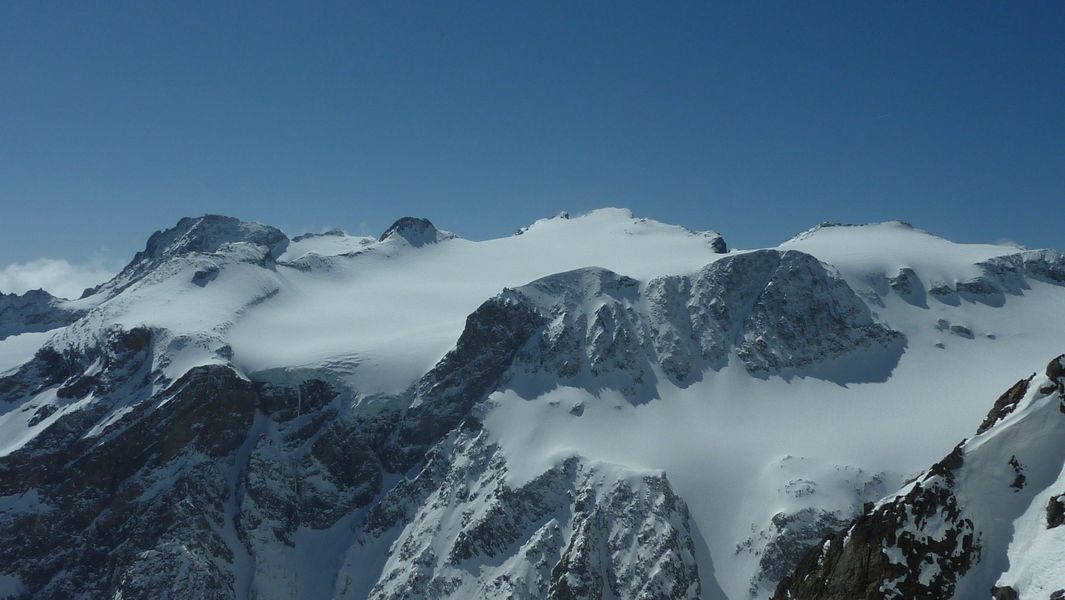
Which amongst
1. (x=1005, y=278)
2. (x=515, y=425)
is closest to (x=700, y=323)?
(x=515, y=425)

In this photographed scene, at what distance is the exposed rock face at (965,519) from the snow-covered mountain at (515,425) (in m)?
40.8

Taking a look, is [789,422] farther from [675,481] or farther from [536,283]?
[536,283]

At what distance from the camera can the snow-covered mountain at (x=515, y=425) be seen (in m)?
94.8

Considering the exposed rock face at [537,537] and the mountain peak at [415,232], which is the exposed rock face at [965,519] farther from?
the mountain peak at [415,232]

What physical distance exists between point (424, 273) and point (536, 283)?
1833 inches

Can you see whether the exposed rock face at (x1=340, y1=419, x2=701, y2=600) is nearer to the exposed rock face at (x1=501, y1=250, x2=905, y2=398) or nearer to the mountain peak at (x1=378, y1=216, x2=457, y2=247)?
the exposed rock face at (x1=501, y1=250, x2=905, y2=398)

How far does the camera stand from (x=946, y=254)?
→ 145875 millimetres

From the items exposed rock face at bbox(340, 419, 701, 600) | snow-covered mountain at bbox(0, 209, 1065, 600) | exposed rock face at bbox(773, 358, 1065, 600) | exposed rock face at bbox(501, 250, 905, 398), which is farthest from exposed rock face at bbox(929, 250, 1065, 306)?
exposed rock face at bbox(773, 358, 1065, 600)

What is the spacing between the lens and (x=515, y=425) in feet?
363

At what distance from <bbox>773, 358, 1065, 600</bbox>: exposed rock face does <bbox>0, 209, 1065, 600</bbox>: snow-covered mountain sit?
1604 inches

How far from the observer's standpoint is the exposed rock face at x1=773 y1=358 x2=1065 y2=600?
40531 millimetres

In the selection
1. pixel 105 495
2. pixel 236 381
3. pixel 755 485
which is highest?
pixel 236 381

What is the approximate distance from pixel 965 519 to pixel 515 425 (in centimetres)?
7353

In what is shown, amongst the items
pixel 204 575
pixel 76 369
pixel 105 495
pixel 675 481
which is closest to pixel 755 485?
pixel 675 481
